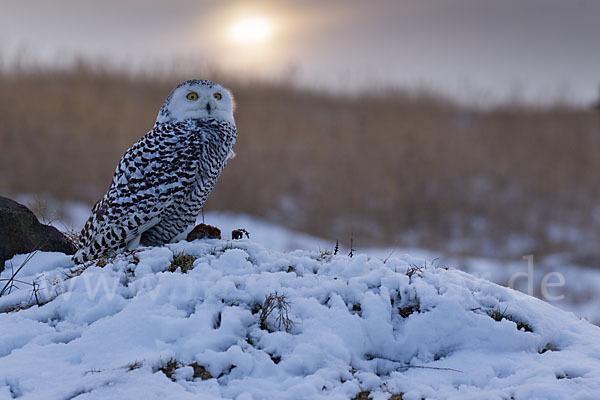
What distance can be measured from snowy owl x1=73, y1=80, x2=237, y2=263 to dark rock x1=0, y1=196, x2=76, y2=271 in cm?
47

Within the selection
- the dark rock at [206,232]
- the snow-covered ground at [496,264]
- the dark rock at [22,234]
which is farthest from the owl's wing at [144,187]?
the snow-covered ground at [496,264]

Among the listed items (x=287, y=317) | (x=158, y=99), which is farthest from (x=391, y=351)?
(x=158, y=99)

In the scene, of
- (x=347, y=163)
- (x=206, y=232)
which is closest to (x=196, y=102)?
(x=206, y=232)

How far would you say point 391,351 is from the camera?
335 cm

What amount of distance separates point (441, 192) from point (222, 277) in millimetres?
13676

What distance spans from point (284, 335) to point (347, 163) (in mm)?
13638

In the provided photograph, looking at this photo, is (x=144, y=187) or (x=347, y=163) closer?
(x=144, y=187)

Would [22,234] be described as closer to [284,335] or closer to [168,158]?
[168,158]

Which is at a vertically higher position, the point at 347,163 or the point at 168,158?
the point at 347,163

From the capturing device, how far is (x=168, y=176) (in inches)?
165

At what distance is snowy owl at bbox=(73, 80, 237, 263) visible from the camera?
4.20 m

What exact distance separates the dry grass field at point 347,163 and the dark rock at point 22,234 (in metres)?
8.54

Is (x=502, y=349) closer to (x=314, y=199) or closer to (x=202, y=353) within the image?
(x=202, y=353)

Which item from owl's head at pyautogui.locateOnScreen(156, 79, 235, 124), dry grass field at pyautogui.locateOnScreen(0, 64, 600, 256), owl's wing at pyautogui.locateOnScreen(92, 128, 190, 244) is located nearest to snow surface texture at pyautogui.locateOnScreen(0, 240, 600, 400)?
owl's wing at pyautogui.locateOnScreen(92, 128, 190, 244)
